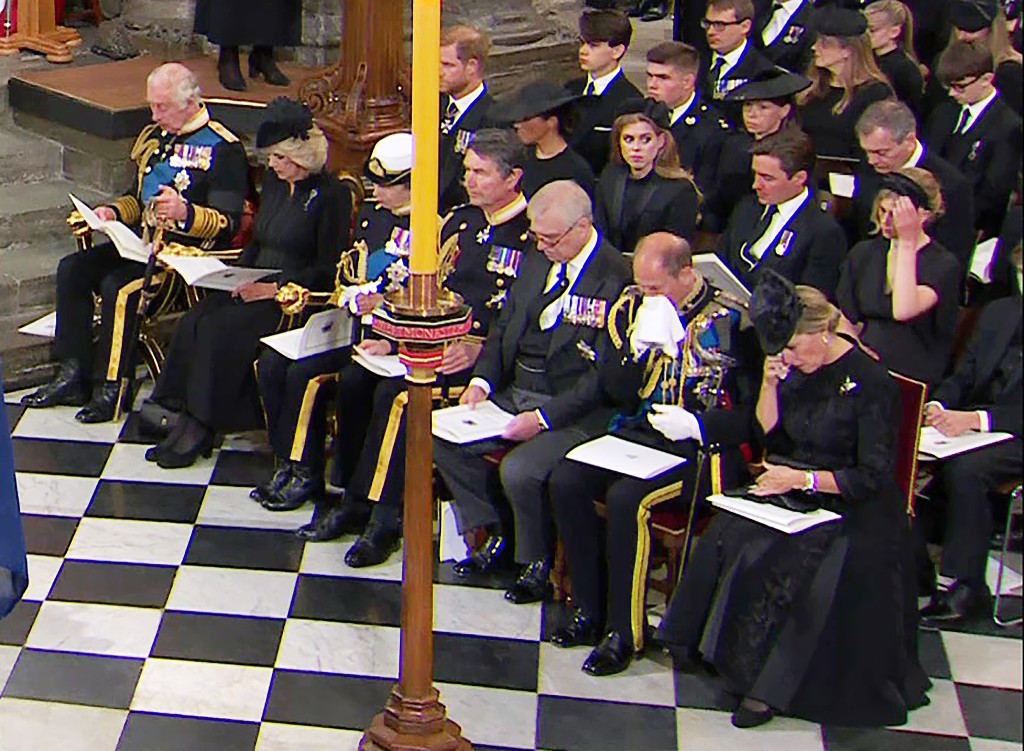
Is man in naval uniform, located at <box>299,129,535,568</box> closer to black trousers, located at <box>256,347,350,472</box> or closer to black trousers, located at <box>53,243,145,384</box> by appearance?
black trousers, located at <box>256,347,350,472</box>

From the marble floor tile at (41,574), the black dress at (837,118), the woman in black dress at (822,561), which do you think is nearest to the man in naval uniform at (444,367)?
the marble floor tile at (41,574)

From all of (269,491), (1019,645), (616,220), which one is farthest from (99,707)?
(1019,645)

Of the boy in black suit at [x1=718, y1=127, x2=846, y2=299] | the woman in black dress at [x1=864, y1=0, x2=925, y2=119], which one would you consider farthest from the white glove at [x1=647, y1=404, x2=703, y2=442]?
the woman in black dress at [x1=864, y1=0, x2=925, y2=119]

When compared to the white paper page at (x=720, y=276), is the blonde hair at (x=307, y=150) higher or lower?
higher

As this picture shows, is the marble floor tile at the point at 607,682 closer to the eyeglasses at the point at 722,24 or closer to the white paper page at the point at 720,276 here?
the white paper page at the point at 720,276

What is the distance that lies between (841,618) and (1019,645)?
11.6ft

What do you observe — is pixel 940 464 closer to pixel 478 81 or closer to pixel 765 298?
pixel 765 298

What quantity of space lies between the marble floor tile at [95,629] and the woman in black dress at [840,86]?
3.35m

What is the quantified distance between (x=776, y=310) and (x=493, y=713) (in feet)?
4.64

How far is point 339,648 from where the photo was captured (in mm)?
5188

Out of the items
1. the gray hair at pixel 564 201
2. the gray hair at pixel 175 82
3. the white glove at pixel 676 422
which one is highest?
the gray hair at pixel 564 201

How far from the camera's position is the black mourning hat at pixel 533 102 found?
614 cm

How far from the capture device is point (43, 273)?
7395 millimetres

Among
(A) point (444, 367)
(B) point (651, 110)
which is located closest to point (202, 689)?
(A) point (444, 367)
